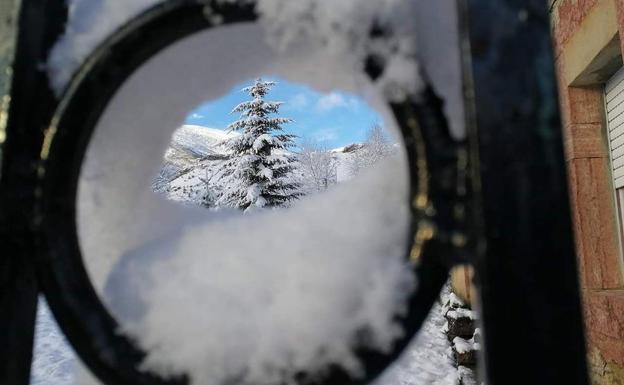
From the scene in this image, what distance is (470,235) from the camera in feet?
1.73

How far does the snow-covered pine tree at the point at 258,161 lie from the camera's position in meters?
15.7

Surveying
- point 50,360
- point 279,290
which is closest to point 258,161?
point 50,360

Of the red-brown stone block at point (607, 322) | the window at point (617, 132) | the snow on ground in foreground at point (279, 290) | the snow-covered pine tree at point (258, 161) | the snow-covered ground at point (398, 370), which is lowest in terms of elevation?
the snow-covered ground at point (398, 370)

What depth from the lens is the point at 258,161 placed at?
624 inches

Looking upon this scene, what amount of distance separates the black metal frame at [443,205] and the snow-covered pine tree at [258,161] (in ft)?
48.4

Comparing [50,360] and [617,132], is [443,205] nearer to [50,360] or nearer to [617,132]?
[617,132]

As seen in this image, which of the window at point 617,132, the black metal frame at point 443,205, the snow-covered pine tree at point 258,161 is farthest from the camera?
the snow-covered pine tree at point 258,161

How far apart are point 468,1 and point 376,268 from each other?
1.11 ft

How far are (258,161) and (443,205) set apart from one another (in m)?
15.5

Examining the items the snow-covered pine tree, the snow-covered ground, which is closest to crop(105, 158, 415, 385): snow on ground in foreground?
the snow-covered ground

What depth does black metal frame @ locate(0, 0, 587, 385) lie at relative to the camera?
1.67ft

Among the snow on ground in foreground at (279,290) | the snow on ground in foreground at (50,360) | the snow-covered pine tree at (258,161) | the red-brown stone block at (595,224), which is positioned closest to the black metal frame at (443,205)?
the snow on ground in foreground at (279,290)

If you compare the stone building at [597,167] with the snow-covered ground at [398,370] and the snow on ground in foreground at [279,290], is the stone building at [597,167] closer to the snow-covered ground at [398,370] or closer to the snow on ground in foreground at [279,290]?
the snow-covered ground at [398,370]

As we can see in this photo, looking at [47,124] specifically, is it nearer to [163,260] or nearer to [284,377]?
[163,260]
